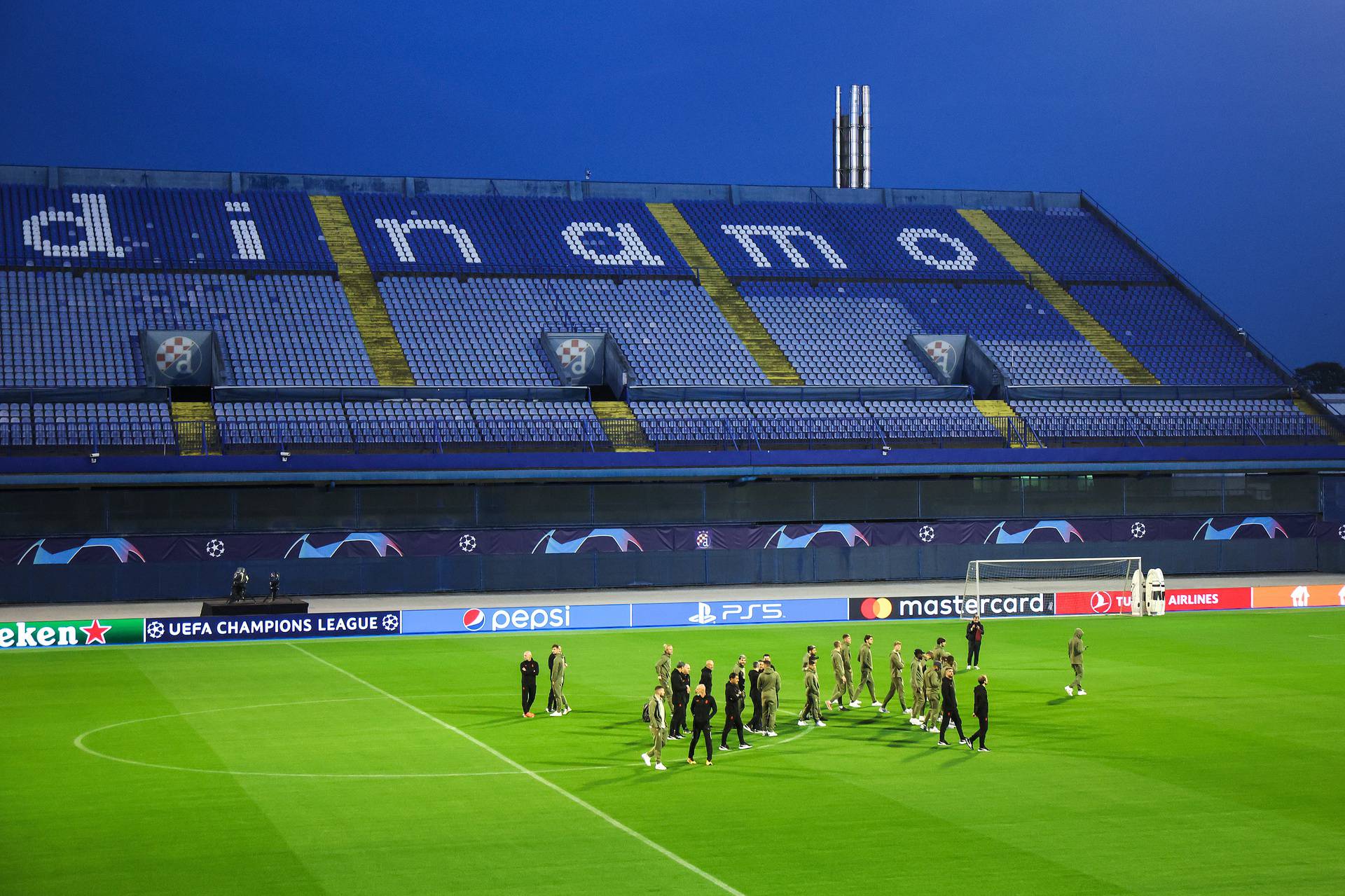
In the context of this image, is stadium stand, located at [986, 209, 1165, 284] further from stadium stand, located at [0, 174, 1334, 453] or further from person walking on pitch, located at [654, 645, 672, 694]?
person walking on pitch, located at [654, 645, 672, 694]

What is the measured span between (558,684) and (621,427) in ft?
88.9

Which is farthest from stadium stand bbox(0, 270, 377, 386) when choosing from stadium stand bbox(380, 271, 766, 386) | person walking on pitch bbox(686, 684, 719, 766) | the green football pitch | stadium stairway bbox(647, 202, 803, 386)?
person walking on pitch bbox(686, 684, 719, 766)

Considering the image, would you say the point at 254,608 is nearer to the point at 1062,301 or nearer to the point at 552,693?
the point at 552,693

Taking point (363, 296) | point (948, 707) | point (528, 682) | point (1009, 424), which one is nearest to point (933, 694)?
point (948, 707)

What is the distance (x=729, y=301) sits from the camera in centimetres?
6588

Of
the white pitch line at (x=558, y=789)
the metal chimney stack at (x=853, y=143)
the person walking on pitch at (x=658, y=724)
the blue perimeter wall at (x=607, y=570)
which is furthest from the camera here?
the metal chimney stack at (x=853, y=143)

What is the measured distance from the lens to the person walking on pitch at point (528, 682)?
28469 millimetres

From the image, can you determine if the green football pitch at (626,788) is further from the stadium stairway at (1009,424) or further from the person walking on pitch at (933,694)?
the stadium stairway at (1009,424)

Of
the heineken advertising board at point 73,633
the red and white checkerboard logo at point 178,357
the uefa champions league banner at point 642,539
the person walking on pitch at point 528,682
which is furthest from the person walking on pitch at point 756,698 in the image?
the red and white checkerboard logo at point 178,357

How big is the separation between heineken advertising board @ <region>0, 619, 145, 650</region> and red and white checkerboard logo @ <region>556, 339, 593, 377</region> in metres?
22.8

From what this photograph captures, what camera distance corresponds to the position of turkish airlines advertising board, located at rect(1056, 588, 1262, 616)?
1934 inches

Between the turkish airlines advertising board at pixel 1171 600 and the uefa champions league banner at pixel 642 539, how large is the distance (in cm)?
735

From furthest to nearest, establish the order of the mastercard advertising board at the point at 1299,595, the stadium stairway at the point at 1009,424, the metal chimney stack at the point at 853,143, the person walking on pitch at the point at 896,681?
the metal chimney stack at the point at 853,143 → the stadium stairway at the point at 1009,424 → the mastercard advertising board at the point at 1299,595 → the person walking on pitch at the point at 896,681

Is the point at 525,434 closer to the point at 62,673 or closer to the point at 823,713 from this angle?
the point at 62,673
